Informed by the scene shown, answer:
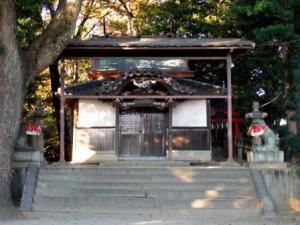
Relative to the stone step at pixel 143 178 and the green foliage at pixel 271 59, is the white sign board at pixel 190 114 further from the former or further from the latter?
the stone step at pixel 143 178

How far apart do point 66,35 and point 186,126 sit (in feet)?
23.8

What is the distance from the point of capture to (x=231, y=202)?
1424 cm

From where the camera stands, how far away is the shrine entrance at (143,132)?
20516mm

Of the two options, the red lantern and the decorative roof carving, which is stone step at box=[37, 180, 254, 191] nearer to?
the red lantern

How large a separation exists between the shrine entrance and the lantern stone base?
483cm

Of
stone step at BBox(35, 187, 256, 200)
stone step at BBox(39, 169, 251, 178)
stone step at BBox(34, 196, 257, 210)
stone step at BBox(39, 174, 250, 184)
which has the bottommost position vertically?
stone step at BBox(34, 196, 257, 210)

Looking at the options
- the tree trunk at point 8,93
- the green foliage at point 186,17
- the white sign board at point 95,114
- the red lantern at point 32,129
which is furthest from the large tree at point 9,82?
the green foliage at point 186,17

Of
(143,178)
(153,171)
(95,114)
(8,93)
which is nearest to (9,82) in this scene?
(8,93)

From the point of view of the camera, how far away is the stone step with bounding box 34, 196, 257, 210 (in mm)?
14086

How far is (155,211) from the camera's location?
13.7 meters

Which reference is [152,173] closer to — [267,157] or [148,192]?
[148,192]

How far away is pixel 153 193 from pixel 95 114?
22.1ft

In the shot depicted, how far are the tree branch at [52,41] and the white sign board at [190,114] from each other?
6.89m

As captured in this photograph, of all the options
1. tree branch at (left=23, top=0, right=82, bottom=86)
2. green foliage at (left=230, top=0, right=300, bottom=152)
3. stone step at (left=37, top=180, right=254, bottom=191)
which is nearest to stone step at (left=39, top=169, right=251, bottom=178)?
stone step at (left=37, top=180, right=254, bottom=191)
